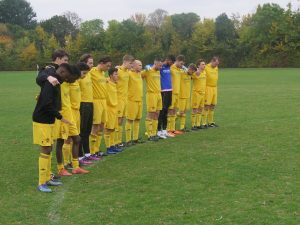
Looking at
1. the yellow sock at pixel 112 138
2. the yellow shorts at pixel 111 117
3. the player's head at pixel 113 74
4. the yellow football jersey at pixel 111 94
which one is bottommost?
the yellow sock at pixel 112 138

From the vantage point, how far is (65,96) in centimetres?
817

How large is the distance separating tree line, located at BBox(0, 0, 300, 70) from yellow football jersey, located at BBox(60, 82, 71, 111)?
186 feet

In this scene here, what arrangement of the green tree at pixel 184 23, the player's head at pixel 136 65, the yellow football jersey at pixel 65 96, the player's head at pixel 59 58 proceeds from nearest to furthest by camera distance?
the player's head at pixel 59 58
the yellow football jersey at pixel 65 96
the player's head at pixel 136 65
the green tree at pixel 184 23

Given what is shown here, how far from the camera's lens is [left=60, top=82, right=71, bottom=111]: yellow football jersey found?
8070 mm

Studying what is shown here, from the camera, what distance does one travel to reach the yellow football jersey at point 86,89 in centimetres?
913

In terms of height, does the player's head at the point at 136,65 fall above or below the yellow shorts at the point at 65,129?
above

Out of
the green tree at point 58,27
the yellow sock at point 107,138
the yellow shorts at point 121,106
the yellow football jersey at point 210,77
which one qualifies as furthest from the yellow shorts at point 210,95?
the green tree at point 58,27

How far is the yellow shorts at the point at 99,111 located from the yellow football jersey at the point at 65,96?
52.4 inches

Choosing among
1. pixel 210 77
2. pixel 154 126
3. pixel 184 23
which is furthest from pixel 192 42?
pixel 154 126

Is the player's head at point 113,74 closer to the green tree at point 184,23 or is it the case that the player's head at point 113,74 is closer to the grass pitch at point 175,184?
the grass pitch at point 175,184

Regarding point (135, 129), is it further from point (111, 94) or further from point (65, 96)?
point (65, 96)

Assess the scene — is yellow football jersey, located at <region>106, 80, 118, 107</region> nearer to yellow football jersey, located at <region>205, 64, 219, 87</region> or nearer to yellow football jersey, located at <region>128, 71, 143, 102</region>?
yellow football jersey, located at <region>128, 71, 143, 102</region>

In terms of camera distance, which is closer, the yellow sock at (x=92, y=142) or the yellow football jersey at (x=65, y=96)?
the yellow football jersey at (x=65, y=96)

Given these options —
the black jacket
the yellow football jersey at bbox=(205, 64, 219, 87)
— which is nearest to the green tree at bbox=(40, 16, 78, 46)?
the yellow football jersey at bbox=(205, 64, 219, 87)
